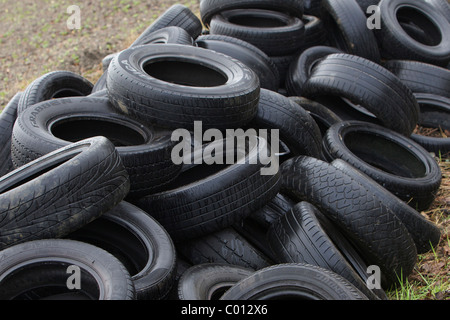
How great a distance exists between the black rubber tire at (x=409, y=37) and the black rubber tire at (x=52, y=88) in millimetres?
4360

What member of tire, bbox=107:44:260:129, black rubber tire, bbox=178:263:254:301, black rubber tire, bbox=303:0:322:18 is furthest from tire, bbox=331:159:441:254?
black rubber tire, bbox=303:0:322:18

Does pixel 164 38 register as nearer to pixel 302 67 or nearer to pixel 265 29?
pixel 265 29

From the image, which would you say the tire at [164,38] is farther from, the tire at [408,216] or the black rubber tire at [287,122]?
the tire at [408,216]

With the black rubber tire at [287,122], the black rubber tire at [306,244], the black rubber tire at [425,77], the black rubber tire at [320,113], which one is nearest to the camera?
the black rubber tire at [306,244]

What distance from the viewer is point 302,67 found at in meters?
7.32

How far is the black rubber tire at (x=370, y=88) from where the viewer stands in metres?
6.16

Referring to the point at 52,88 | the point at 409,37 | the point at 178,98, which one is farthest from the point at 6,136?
the point at 409,37

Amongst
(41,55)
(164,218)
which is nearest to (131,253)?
(164,218)

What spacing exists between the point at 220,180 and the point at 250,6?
4.26 meters

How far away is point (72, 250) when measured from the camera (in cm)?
334

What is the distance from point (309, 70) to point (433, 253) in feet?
10.4

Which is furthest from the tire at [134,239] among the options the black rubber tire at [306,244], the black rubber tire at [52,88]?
the black rubber tire at [52,88]

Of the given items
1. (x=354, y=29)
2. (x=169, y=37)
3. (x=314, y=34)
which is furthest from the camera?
(x=314, y=34)
